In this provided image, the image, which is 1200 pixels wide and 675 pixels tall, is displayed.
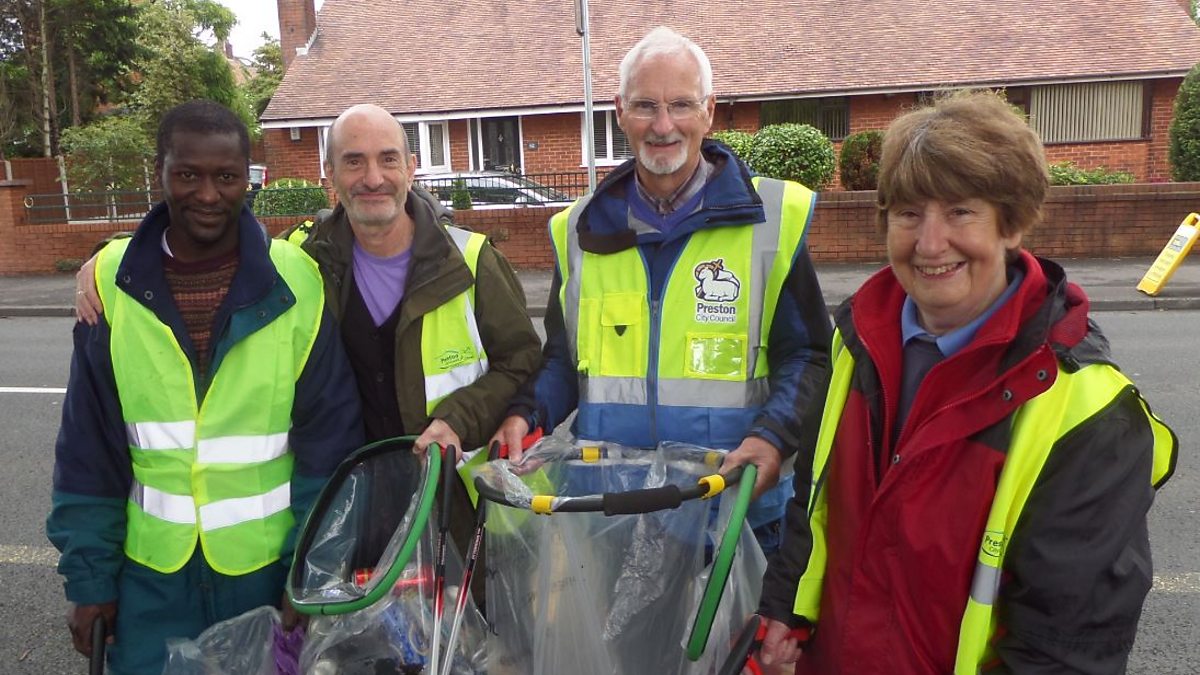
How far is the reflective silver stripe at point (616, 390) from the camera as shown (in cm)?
248

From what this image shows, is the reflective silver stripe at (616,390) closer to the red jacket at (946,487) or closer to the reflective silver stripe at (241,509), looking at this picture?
the red jacket at (946,487)

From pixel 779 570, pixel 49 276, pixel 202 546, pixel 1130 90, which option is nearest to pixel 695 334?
pixel 779 570

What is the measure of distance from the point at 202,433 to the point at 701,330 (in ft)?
4.16

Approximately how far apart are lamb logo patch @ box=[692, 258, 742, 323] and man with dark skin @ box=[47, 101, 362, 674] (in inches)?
39.2

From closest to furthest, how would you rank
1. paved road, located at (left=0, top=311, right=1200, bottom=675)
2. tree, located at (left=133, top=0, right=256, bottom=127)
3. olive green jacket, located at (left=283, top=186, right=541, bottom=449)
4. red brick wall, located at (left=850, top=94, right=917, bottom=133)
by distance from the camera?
1. olive green jacket, located at (left=283, top=186, right=541, bottom=449)
2. paved road, located at (left=0, top=311, right=1200, bottom=675)
3. red brick wall, located at (left=850, top=94, right=917, bottom=133)
4. tree, located at (left=133, top=0, right=256, bottom=127)

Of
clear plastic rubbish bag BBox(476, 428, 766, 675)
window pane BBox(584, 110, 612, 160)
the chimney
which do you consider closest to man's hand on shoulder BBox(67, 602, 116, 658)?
clear plastic rubbish bag BBox(476, 428, 766, 675)

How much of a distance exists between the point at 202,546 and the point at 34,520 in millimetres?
3303

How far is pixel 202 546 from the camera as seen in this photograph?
233 cm

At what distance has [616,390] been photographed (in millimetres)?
2504

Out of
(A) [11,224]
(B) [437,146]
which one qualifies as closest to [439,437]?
(A) [11,224]

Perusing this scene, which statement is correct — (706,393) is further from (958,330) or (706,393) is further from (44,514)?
(44,514)

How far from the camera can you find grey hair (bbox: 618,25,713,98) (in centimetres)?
249

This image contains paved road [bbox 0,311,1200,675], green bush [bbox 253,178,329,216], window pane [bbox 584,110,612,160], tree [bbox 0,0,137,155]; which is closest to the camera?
paved road [bbox 0,311,1200,675]

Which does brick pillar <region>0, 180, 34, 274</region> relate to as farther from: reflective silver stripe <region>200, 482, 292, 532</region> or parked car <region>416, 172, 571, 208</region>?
reflective silver stripe <region>200, 482, 292, 532</region>
